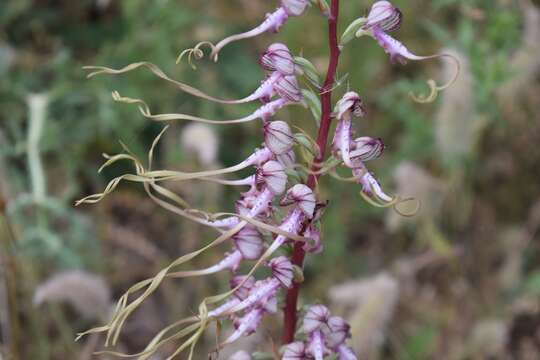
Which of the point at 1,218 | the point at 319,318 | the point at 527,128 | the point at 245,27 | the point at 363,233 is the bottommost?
the point at 363,233

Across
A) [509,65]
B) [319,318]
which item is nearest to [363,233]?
[509,65]

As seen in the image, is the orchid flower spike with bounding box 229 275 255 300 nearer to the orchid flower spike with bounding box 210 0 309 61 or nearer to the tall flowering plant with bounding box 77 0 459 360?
the tall flowering plant with bounding box 77 0 459 360

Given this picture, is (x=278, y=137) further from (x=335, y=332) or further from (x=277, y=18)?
(x=335, y=332)

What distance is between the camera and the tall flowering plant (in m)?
1.17

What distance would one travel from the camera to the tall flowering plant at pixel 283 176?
1.17m

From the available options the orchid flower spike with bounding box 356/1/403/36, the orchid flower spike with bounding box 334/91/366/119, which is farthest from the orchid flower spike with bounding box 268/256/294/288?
the orchid flower spike with bounding box 356/1/403/36

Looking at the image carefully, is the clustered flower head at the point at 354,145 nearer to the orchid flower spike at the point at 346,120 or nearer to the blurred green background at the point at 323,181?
the orchid flower spike at the point at 346,120

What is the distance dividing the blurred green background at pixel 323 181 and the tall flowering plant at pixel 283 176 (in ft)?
3.87

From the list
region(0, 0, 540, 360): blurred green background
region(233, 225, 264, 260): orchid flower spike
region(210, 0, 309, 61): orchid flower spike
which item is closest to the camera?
region(210, 0, 309, 61): orchid flower spike

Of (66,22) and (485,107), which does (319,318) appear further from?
(66,22)

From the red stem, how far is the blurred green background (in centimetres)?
110

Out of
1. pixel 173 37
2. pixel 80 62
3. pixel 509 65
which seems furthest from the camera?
pixel 80 62

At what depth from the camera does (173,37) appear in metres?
3.39

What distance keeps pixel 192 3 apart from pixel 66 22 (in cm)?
60
